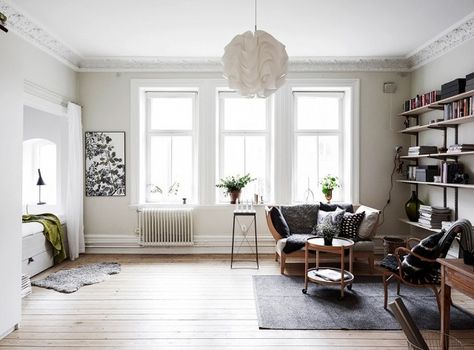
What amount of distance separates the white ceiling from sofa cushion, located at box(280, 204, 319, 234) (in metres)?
2.41

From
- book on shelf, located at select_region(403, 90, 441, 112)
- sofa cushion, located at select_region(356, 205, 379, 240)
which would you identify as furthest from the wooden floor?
book on shelf, located at select_region(403, 90, 441, 112)

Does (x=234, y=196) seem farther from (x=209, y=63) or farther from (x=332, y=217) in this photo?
(x=209, y=63)

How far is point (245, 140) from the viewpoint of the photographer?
5.73m

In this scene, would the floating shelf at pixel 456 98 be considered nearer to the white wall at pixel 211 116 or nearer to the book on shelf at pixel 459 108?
the book on shelf at pixel 459 108

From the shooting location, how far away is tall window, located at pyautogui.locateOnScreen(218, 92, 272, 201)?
5.70 metres

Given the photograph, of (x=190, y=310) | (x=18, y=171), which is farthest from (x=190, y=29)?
(x=190, y=310)

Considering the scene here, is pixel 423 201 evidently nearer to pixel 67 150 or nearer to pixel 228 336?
pixel 228 336

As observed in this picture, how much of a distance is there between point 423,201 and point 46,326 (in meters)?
5.16

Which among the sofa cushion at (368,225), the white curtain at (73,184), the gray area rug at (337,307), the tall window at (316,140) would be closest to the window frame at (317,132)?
the tall window at (316,140)

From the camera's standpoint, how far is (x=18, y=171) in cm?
298

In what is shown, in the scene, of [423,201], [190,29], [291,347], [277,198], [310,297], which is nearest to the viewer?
[291,347]

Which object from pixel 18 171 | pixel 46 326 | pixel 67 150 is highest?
pixel 67 150

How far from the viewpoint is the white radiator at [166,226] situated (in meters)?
5.39

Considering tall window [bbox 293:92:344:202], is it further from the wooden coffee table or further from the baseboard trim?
the wooden coffee table
